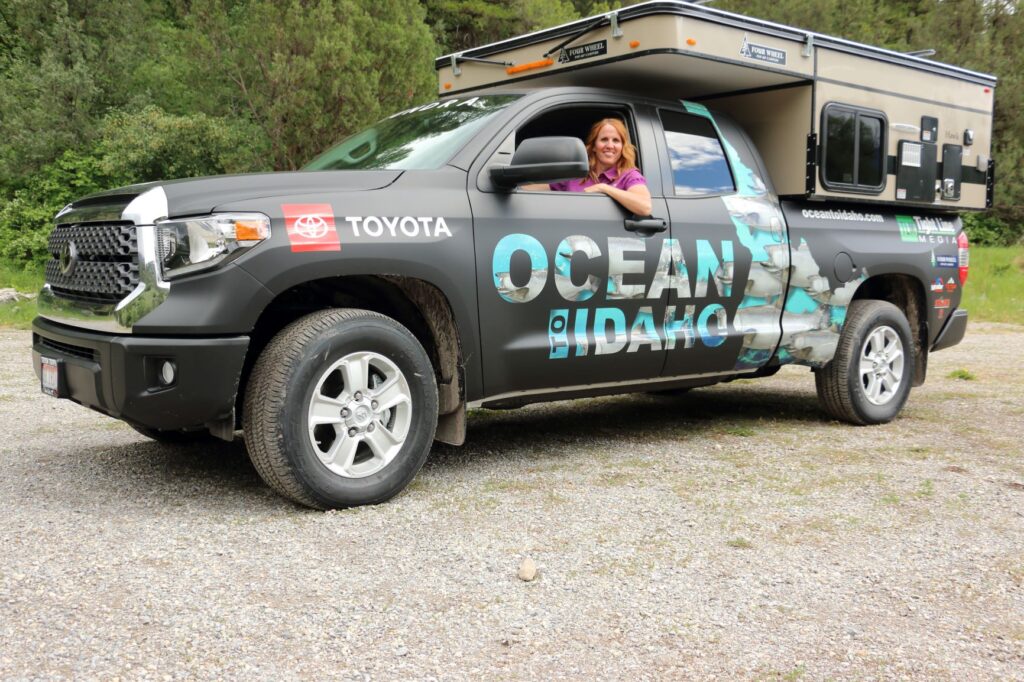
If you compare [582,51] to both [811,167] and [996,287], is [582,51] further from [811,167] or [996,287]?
[996,287]

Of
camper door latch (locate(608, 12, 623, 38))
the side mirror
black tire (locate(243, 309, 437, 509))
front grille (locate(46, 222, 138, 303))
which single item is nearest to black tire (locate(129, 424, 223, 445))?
front grille (locate(46, 222, 138, 303))

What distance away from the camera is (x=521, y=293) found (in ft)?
14.1

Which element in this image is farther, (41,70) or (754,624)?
(41,70)

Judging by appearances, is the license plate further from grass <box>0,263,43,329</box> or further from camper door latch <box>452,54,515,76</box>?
grass <box>0,263,43,329</box>

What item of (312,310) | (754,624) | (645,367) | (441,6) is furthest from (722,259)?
(441,6)

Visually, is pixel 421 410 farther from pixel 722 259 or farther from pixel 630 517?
pixel 722 259

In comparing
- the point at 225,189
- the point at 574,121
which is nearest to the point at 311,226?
the point at 225,189

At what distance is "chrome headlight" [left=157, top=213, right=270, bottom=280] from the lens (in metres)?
3.48

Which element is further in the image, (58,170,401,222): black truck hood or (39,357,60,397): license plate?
(39,357,60,397): license plate

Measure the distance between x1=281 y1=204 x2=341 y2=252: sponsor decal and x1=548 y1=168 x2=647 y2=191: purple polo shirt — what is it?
1.44m

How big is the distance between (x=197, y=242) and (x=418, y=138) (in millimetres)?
1480

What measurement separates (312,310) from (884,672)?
8.76 ft

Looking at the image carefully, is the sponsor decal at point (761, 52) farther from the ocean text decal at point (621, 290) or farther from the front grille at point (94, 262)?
the front grille at point (94, 262)

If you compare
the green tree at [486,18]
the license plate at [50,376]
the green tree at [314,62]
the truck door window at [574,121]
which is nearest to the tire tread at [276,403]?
the license plate at [50,376]
